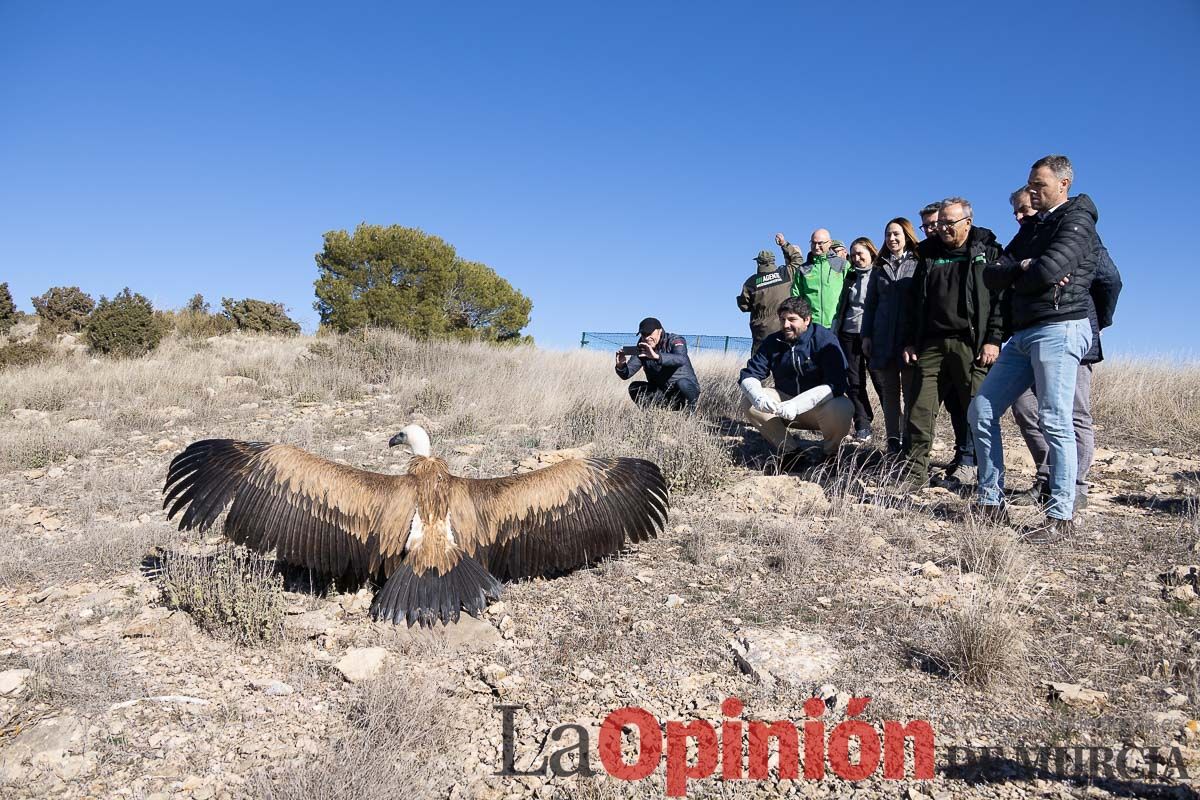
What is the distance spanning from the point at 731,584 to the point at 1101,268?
3110 millimetres

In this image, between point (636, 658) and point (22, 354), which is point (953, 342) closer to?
point (636, 658)

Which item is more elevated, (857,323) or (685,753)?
(857,323)

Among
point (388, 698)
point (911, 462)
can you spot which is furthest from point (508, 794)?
point (911, 462)

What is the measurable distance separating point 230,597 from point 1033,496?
17.1ft

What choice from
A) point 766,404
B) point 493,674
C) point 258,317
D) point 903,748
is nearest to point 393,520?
point 493,674

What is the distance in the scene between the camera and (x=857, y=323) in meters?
6.59

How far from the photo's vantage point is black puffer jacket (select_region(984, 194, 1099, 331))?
395 centimetres

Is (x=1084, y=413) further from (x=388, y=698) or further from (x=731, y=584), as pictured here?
(x=388, y=698)

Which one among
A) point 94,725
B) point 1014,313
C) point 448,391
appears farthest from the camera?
point 448,391

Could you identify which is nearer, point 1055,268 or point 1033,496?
point 1055,268

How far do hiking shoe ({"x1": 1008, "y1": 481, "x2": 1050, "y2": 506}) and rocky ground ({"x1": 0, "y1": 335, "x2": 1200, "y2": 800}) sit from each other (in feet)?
1.14

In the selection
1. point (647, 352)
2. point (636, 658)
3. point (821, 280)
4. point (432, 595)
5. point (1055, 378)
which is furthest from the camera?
point (647, 352)

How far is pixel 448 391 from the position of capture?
9.28 metres

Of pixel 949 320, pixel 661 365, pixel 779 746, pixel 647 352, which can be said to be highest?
pixel 949 320
